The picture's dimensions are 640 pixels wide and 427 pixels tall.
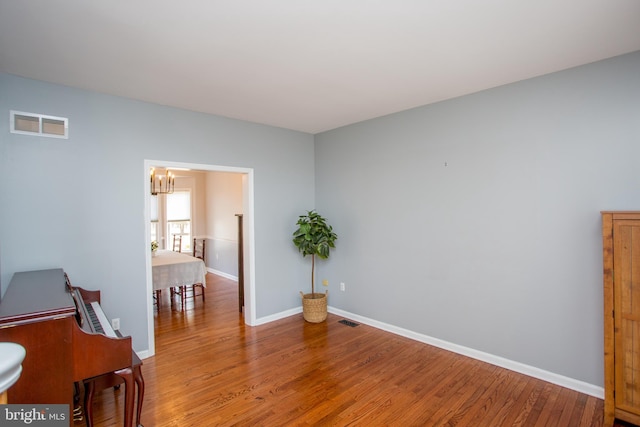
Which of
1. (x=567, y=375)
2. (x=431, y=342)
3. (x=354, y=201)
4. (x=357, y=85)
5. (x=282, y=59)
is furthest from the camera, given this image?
(x=354, y=201)

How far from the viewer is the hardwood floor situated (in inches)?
90.5

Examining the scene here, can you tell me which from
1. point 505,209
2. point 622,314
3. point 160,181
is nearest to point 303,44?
point 505,209

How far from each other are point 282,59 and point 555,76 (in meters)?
2.28

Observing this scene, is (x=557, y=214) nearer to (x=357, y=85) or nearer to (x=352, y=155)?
(x=357, y=85)

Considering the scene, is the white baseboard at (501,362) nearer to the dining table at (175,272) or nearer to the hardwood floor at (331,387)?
A: the hardwood floor at (331,387)

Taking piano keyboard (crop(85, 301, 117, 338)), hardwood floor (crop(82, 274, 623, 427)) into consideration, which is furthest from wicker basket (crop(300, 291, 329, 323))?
piano keyboard (crop(85, 301, 117, 338))

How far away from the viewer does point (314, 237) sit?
14.0 feet

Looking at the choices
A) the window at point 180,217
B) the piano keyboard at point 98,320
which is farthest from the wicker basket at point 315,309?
the window at point 180,217

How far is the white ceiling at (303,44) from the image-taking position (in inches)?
71.2

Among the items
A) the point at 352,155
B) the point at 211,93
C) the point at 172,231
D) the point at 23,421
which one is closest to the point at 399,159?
the point at 352,155

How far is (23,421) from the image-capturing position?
54.1 inches

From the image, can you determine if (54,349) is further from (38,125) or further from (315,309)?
(315,309)

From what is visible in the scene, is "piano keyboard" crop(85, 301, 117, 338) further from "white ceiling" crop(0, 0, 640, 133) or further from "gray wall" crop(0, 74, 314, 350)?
"white ceiling" crop(0, 0, 640, 133)

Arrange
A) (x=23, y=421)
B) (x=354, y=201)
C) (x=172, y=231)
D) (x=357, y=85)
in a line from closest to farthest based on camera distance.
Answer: (x=23, y=421)
(x=357, y=85)
(x=354, y=201)
(x=172, y=231)
